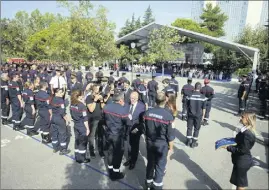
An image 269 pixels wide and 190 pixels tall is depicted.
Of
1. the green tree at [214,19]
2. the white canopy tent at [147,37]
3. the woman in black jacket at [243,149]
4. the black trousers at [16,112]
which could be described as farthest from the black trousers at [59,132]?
the green tree at [214,19]

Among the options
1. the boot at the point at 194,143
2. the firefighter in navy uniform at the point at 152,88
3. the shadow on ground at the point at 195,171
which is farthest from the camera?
the firefighter in navy uniform at the point at 152,88

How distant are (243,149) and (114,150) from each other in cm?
253

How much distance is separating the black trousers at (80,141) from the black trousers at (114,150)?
928 mm

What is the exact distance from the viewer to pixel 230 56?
33.3 metres

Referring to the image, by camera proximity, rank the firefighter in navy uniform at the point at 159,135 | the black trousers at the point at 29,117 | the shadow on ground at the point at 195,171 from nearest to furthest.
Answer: the firefighter in navy uniform at the point at 159,135, the shadow on ground at the point at 195,171, the black trousers at the point at 29,117

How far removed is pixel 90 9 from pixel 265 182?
14395mm

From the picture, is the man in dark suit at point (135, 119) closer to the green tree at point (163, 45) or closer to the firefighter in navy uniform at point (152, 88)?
the firefighter in navy uniform at point (152, 88)

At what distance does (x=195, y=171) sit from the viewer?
529 cm

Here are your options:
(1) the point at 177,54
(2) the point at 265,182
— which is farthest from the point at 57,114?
(1) the point at 177,54

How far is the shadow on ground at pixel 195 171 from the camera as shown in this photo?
15.6 feet

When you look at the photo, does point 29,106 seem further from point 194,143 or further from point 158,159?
point 194,143

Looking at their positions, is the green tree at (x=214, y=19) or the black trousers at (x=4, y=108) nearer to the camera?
the black trousers at (x=4, y=108)

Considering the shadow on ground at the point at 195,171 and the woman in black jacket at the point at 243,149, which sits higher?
the woman in black jacket at the point at 243,149

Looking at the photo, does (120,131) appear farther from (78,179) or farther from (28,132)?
(28,132)
